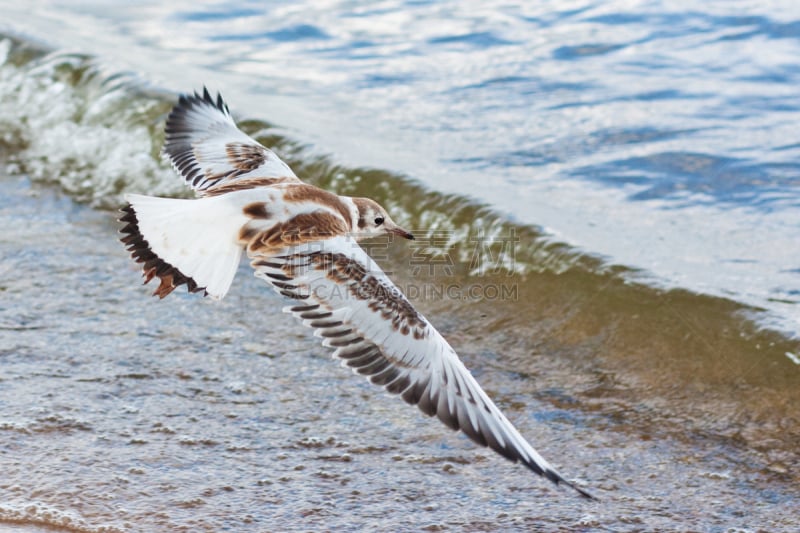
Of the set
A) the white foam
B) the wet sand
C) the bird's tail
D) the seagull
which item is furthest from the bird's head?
the white foam

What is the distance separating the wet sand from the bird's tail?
631 mm

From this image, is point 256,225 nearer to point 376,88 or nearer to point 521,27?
point 376,88

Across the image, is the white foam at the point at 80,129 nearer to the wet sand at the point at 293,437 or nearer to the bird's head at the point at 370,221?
the wet sand at the point at 293,437

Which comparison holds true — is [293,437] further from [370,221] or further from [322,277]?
[370,221]

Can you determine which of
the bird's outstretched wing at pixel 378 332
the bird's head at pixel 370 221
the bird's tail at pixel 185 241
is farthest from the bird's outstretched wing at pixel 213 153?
the bird's outstretched wing at pixel 378 332

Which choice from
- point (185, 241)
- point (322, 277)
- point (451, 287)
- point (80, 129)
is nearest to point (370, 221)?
point (322, 277)

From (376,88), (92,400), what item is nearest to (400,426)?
(92,400)

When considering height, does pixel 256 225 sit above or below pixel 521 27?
below

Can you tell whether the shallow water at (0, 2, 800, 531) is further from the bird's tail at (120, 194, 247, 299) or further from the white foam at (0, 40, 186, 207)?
the bird's tail at (120, 194, 247, 299)

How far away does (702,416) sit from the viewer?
14.5ft

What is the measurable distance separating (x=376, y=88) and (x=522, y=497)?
5516 mm

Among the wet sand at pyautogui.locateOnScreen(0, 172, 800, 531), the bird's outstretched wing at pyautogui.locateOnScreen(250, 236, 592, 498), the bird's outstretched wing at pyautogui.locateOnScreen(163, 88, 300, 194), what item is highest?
the bird's outstretched wing at pyautogui.locateOnScreen(163, 88, 300, 194)

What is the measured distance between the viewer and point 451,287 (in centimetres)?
579

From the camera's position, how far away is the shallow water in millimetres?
3830
